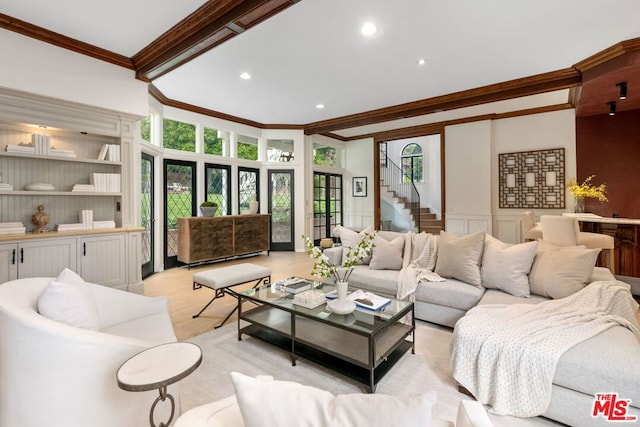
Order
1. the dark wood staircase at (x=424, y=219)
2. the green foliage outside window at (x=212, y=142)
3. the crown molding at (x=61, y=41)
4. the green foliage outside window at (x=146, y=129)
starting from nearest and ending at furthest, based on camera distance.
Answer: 1. the crown molding at (x=61, y=41)
2. the green foliage outside window at (x=146, y=129)
3. the green foliage outside window at (x=212, y=142)
4. the dark wood staircase at (x=424, y=219)

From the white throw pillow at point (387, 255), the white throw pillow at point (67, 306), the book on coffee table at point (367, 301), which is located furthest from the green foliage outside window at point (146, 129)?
the book on coffee table at point (367, 301)

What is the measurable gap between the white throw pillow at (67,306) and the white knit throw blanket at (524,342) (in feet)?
7.30

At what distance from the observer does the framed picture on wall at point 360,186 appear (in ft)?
29.1

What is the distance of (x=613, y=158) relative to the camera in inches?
217

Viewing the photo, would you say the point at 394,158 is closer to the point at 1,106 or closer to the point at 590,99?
the point at 590,99

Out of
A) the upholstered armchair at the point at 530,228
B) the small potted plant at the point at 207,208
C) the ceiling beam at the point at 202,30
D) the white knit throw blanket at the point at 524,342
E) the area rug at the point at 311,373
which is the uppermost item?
the ceiling beam at the point at 202,30

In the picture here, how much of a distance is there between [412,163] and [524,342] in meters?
9.26

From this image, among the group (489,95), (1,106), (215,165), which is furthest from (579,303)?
(215,165)

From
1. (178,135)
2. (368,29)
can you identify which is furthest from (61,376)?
(178,135)

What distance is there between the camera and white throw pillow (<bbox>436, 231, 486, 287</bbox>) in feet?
10.0

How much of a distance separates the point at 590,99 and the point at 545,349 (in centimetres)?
498

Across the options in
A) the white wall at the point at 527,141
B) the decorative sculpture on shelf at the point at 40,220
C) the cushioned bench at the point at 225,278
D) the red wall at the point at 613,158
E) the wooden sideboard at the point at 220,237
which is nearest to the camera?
the cushioned bench at the point at 225,278

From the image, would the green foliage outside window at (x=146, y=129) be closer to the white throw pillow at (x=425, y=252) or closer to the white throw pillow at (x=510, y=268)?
the white throw pillow at (x=425, y=252)

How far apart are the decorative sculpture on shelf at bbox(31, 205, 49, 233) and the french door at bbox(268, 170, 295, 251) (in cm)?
456
